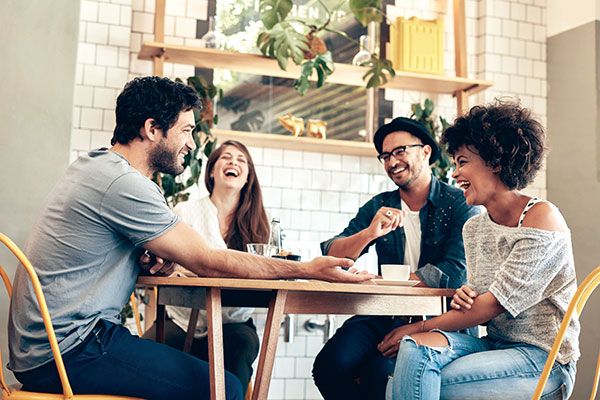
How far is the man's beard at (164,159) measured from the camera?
2.62 m

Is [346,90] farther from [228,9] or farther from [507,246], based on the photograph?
[507,246]

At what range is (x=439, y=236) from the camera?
3314mm

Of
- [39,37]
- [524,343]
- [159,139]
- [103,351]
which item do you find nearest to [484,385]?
[524,343]

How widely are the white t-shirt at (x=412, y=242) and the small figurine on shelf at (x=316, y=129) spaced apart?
1.57 m

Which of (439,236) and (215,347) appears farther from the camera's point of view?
(439,236)

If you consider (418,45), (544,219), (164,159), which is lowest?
(544,219)

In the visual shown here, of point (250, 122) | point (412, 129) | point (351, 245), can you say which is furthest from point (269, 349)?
point (250, 122)

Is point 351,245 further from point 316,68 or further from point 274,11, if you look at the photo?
point 274,11

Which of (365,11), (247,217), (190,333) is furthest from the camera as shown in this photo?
(365,11)

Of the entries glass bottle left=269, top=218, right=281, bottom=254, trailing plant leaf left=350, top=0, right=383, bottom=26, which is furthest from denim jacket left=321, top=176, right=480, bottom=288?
trailing plant leaf left=350, top=0, right=383, bottom=26

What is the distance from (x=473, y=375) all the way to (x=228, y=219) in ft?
6.03

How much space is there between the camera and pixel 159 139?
2617 mm

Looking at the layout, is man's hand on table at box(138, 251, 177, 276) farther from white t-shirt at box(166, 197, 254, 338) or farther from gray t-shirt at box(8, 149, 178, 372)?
white t-shirt at box(166, 197, 254, 338)

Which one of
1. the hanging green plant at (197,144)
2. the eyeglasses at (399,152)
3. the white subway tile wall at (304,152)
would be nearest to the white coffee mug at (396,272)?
the eyeglasses at (399,152)
